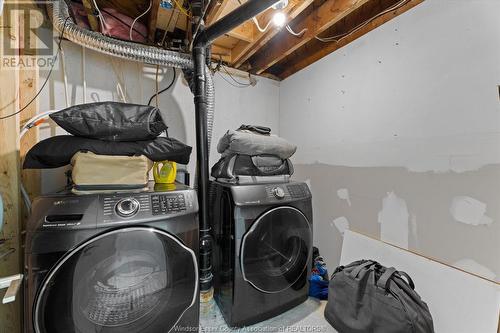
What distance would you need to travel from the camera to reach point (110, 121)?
1.04 m

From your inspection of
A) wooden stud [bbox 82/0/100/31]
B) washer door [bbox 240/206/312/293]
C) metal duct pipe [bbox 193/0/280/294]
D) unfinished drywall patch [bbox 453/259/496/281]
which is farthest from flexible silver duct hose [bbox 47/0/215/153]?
unfinished drywall patch [bbox 453/259/496/281]

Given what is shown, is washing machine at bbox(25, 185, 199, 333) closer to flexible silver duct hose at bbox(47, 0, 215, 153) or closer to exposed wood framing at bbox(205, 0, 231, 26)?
flexible silver duct hose at bbox(47, 0, 215, 153)

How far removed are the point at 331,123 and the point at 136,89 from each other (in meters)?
1.75

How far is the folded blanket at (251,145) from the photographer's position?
4.71ft

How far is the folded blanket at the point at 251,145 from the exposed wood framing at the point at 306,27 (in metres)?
0.91

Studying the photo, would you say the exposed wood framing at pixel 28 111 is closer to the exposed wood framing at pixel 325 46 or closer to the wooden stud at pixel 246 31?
the wooden stud at pixel 246 31

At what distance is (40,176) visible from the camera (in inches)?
57.6

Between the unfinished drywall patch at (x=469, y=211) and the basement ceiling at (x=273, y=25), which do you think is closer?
A: the unfinished drywall patch at (x=469, y=211)

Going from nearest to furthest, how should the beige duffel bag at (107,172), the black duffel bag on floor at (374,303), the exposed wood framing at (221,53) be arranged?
the beige duffel bag at (107,172) < the black duffel bag on floor at (374,303) < the exposed wood framing at (221,53)

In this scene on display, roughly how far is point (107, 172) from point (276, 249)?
1.10 meters

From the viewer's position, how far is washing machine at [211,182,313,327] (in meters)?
1.30

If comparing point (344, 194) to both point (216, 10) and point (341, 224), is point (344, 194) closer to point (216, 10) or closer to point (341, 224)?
point (341, 224)

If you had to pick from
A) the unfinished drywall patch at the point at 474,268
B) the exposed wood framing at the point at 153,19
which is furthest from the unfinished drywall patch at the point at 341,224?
the exposed wood framing at the point at 153,19

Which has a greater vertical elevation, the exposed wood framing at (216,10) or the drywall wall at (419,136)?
the exposed wood framing at (216,10)
